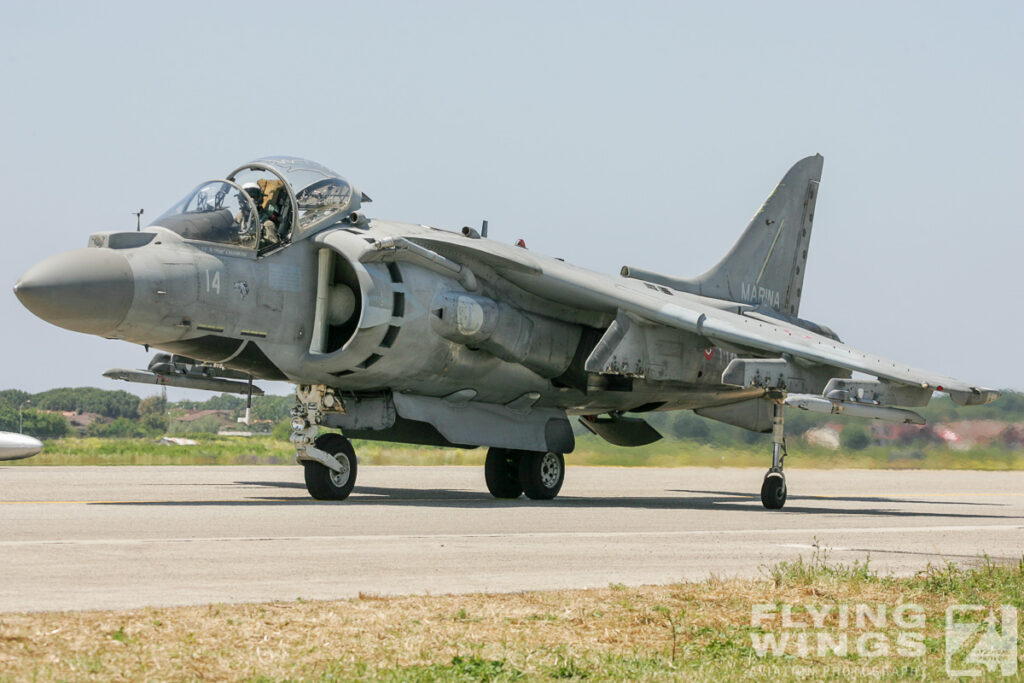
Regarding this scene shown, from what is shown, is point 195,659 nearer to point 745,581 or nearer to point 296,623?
point 296,623

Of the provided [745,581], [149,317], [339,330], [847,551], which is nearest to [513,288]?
[339,330]

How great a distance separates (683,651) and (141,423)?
1786 inches

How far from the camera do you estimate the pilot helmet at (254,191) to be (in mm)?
14305

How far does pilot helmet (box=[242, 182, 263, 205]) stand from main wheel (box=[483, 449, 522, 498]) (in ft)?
16.1

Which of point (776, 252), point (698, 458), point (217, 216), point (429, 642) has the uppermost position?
point (776, 252)

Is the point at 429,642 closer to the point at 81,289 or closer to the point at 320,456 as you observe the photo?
the point at 81,289

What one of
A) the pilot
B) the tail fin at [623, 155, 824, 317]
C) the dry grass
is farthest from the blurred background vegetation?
the dry grass

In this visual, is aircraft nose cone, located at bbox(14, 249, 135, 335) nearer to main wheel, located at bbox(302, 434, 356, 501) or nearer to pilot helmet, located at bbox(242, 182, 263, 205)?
pilot helmet, located at bbox(242, 182, 263, 205)

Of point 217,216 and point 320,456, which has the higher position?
point 217,216

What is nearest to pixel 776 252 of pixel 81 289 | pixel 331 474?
pixel 331 474

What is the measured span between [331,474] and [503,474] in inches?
129

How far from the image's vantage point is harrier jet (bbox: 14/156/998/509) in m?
13.2

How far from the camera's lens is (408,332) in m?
14.8

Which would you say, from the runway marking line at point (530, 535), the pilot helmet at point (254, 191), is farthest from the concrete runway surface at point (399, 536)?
the pilot helmet at point (254, 191)
